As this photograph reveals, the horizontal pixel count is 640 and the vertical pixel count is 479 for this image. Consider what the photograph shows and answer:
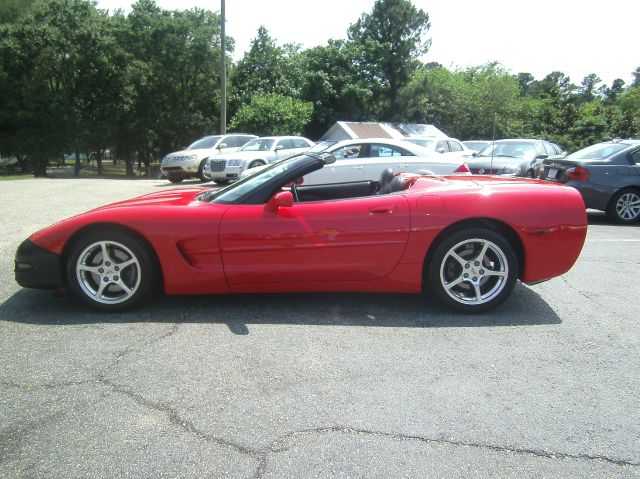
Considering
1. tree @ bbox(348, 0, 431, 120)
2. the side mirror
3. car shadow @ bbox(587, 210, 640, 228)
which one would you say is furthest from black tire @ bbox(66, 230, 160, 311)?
tree @ bbox(348, 0, 431, 120)

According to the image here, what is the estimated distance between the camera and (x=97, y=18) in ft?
95.6

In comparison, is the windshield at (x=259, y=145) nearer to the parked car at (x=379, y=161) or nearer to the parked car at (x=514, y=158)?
the parked car at (x=379, y=161)

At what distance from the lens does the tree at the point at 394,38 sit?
118ft

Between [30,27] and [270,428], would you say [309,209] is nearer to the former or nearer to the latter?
[270,428]

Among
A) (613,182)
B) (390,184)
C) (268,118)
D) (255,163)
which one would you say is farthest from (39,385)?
(268,118)

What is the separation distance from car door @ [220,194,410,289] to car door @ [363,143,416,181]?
20.4 feet

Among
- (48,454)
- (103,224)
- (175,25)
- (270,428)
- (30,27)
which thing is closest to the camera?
(48,454)

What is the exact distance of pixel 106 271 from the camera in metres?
4.08

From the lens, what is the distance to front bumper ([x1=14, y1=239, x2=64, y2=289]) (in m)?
4.05

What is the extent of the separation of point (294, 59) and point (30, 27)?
15.6 m

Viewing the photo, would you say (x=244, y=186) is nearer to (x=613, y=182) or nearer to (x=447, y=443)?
(x=447, y=443)

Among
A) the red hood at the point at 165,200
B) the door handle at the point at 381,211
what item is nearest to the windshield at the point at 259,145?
the red hood at the point at 165,200

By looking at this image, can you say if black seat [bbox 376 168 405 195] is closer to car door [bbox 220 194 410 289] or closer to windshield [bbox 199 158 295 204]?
car door [bbox 220 194 410 289]

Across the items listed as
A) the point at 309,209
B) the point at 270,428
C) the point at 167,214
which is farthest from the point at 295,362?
the point at 167,214
